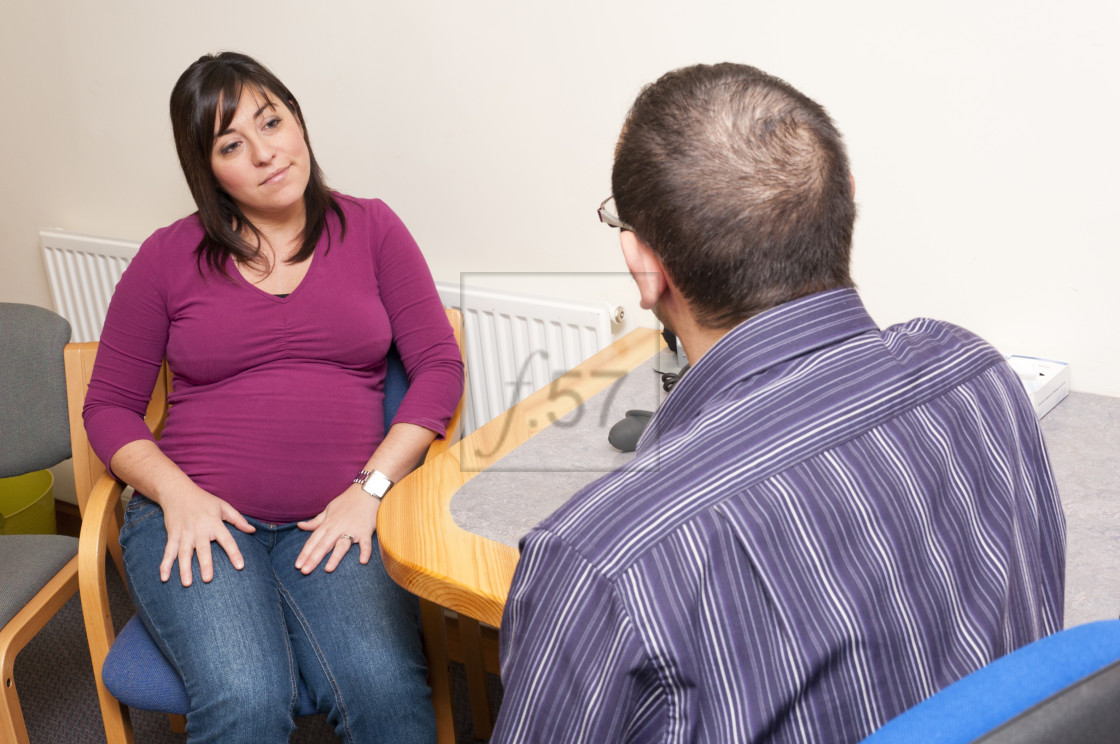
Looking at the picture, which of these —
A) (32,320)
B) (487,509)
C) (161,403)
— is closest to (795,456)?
(487,509)

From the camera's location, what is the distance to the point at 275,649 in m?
1.37

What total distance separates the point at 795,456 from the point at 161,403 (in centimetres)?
148

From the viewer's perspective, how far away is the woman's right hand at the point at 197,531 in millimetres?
1413

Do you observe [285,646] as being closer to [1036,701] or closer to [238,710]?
[238,710]

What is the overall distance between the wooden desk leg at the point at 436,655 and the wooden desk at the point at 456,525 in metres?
0.29

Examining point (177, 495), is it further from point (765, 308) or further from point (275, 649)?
point (765, 308)

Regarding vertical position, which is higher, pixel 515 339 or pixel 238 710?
pixel 515 339

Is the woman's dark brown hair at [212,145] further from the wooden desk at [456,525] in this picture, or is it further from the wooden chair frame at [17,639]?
the wooden chair frame at [17,639]

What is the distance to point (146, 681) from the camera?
1.38 metres

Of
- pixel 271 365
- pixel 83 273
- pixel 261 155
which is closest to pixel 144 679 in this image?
pixel 271 365

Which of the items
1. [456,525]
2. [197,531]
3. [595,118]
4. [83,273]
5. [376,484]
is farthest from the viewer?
[83,273]

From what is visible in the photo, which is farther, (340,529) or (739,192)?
(340,529)

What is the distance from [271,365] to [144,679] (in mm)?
539

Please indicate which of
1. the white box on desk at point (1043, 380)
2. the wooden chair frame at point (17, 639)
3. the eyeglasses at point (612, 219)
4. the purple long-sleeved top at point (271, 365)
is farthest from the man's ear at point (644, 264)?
the wooden chair frame at point (17, 639)
